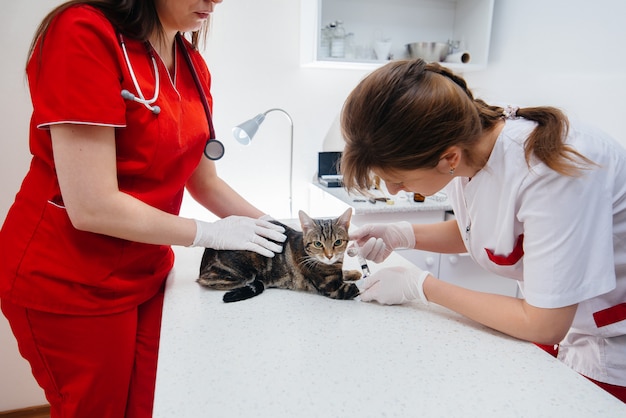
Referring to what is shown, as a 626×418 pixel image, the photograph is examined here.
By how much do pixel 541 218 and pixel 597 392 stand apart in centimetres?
31

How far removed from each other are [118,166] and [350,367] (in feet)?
2.17

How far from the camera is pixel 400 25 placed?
2354mm

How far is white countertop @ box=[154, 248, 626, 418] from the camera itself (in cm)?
62

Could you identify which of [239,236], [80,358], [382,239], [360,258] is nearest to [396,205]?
[382,239]

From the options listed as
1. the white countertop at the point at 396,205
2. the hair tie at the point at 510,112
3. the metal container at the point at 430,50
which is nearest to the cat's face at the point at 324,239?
the hair tie at the point at 510,112

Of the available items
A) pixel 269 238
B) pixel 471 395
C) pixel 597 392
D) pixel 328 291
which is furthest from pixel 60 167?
pixel 597 392

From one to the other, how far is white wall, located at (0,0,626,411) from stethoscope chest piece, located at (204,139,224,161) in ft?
3.34

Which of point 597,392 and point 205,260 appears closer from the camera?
point 597,392

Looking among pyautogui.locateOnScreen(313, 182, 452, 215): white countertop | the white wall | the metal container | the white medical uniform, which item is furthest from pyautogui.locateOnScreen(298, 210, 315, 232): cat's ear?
the metal container

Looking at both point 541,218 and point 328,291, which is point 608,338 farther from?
point 328,291

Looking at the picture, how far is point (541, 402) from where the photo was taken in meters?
0.63

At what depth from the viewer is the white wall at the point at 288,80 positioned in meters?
1.72

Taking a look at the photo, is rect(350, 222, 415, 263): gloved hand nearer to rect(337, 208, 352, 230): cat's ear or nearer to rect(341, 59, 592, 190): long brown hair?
rect(337, 208, 352, 230): cat's ear

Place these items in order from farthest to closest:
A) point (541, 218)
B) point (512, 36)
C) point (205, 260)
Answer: point (512, 36) → point (205, 260) → point (541, 218)
